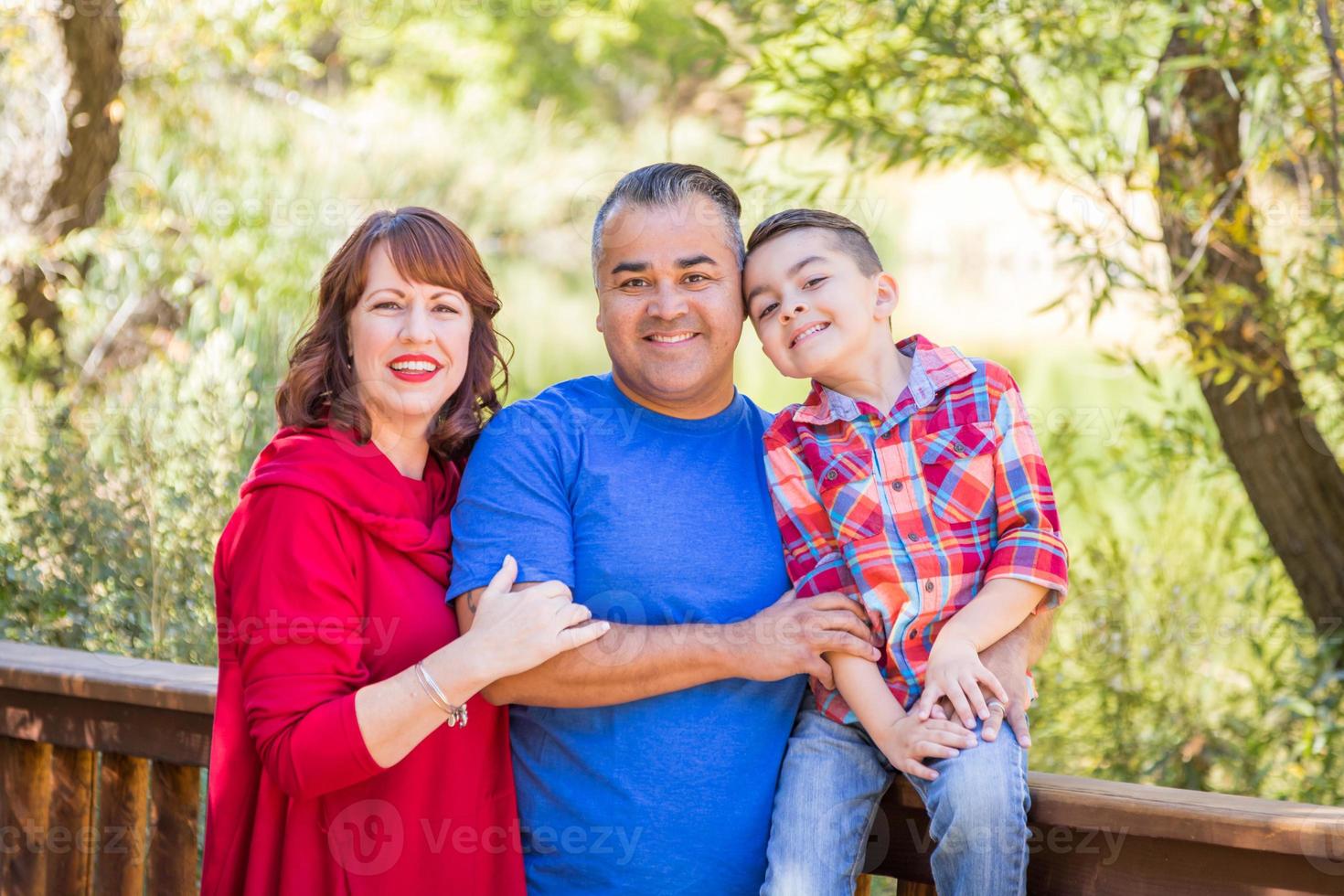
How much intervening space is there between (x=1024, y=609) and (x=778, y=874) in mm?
530

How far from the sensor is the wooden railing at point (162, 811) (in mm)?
1700

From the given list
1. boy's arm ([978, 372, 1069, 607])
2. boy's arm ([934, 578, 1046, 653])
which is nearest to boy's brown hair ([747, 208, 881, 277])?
boy's arm ([978, 372, 1069, 607])

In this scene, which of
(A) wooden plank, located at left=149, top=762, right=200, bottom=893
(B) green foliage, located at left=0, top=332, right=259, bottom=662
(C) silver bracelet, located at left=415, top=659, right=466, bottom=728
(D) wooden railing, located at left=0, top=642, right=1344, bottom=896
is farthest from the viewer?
(B) green foliage, located at left=0, top=332, right=259, bottom=662

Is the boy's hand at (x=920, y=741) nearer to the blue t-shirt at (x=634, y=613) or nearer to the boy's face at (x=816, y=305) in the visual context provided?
the blue t-shirt at (x=634, y=613)

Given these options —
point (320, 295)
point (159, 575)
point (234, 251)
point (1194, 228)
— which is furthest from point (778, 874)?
point (234, 251)

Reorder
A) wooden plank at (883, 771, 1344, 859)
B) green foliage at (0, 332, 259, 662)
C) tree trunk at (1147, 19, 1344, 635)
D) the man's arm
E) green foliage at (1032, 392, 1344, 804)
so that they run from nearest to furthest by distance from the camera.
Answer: wooden plank at (883, 771, 1344, 859)
the man's arm
green foliage at (0, 332, 259, 662)
tree trunk at (1147, 19, 1344, 635)
green foliage at (1032, 392, 1344, 804)

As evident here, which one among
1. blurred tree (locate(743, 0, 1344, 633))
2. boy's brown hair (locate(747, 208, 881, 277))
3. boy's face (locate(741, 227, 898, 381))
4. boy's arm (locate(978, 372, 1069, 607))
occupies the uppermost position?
blurred tree (locate(743, 0, 1344, 633))

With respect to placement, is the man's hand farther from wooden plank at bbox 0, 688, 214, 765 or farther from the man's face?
wooden plank at bbox 0, 688, 214, 765

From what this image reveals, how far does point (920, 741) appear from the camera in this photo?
1864 millimetres

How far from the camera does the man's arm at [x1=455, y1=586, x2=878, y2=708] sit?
75.7 inches

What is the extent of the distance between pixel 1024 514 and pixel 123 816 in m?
1.66

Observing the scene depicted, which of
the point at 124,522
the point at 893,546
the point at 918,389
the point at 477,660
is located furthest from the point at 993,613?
the point at 124,522

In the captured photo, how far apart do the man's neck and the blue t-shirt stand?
0.26 feet

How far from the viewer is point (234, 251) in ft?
19.1
